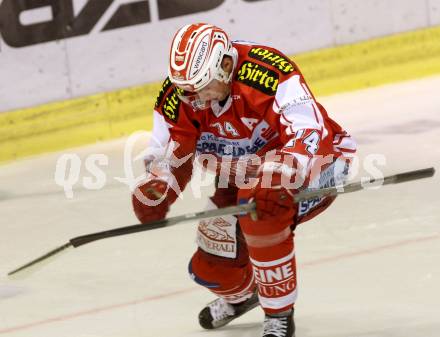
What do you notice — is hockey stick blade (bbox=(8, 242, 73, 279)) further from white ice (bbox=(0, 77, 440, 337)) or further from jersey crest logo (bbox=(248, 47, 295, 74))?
jersey crest logo (bbox=(248, 47, 295, 74))

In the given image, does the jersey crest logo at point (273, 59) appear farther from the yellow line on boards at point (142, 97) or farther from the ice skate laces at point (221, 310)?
the yellow line on boards at point (142, 97)

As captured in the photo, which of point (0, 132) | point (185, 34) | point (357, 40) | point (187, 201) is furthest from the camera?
point (357, 40)

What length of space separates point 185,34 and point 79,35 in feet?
11.2

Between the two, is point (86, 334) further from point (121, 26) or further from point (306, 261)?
point (121, 26)

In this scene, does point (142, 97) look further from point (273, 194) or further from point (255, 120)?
point (273, 194)

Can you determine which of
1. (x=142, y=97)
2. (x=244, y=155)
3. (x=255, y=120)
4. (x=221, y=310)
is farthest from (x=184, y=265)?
(x=142, y=97)

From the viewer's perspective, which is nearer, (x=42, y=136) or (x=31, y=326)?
(x=31, y=326)

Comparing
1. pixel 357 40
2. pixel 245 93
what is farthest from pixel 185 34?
pixel 357 40

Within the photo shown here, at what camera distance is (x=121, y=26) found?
7.25 m

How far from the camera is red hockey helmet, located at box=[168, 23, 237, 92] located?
12.3 ft

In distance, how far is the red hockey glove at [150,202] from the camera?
3.89 m

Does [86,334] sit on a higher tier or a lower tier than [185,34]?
lower

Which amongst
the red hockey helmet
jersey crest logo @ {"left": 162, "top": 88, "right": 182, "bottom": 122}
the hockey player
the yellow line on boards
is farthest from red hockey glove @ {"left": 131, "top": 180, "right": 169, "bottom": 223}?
the yellow line on boards

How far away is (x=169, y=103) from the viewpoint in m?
4.05
